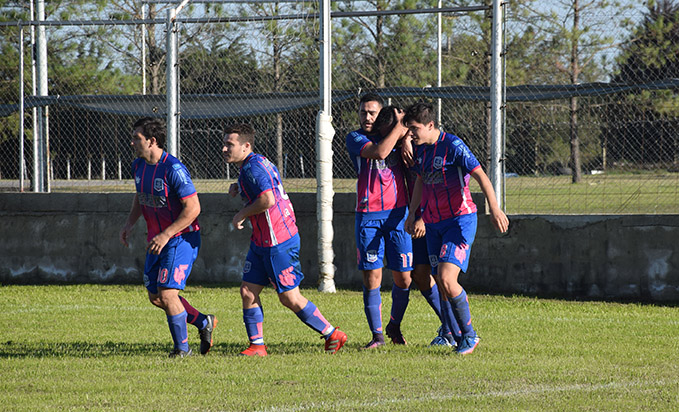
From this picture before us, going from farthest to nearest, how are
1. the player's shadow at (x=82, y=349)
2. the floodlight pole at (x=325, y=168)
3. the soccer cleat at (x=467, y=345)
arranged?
1. the floodlight pole at (x=325, y=168)
2. the player's shadow at (x=82, y=349)
3. the soccer cleat at (x=467, y=345)

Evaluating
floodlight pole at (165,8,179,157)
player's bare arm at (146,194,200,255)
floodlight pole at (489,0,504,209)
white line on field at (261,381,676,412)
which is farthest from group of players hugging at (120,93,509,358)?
floodlight pole at (165,8,179,157)

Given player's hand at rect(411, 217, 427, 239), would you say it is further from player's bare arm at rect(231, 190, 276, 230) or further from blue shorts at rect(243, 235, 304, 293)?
player's bare arm at rect(231, 190, 276, 230)

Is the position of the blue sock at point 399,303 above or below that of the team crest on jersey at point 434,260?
below

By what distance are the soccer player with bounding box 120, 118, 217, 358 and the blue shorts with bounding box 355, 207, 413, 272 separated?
4.69 ft

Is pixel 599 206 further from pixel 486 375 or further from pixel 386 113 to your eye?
pixel 486 375

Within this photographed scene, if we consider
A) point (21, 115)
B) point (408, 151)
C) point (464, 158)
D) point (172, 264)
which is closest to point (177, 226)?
point (172, 264)

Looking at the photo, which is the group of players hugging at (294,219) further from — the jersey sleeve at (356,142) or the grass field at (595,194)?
the grass field at (595,194)

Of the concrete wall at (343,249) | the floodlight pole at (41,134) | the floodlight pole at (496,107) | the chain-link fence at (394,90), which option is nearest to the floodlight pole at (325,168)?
the chain-link fence at (394,90)

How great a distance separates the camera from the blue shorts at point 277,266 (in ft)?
22.9

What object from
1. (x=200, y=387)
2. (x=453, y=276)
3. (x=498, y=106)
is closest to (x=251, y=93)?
(x=498, y=106)

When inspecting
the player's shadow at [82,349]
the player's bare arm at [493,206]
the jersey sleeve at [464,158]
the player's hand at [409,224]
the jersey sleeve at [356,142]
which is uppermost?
the jersey sleeve at [356,142]

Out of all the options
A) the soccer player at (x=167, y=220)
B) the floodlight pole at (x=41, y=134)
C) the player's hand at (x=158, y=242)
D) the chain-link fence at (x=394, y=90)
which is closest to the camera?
the player's hand at (x=158, y=242)

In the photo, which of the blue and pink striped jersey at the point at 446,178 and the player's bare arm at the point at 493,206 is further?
the blue and pink striped jersey at the point at 446,178

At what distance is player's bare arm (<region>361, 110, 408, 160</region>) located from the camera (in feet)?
23.6
